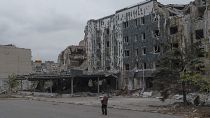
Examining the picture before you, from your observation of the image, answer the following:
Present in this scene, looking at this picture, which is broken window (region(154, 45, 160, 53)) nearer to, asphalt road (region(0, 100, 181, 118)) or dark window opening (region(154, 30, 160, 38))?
dark window opening (region(154, 30, 160, 38))

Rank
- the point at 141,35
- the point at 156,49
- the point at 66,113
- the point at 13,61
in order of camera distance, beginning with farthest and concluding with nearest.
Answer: the point at 13,61, the point at 141,35, the point at 156,49, the point at 66,113

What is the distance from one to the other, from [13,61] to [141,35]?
46.4 metres

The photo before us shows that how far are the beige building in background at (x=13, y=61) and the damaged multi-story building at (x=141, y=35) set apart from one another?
29.4 metres

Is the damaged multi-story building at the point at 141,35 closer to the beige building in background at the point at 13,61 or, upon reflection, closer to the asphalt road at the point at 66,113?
the asphalt road at the point at 66,113

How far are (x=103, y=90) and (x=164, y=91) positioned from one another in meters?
36.7

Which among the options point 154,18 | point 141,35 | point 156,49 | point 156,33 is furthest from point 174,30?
point 141,35

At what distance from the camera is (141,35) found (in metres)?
71.0

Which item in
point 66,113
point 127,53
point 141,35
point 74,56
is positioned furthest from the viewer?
point 74,56

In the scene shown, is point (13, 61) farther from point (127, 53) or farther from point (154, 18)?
point (154, 18)

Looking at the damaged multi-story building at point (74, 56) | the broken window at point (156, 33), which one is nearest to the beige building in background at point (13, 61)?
the damaged multi-story building at point (74, 56)

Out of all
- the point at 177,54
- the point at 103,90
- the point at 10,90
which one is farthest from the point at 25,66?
the point at 177,54

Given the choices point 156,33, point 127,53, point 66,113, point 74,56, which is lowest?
point 66,113

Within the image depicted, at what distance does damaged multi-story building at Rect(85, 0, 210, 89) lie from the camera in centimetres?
6250

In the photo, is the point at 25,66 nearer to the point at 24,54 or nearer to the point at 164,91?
the point at 24,54
